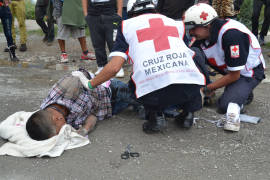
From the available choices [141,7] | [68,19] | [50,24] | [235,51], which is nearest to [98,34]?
[68,19]

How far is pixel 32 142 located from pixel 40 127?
16 centimetres

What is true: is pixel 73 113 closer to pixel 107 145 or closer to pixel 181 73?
pixel 107 145

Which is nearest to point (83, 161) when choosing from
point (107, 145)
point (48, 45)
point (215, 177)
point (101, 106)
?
point (107, 145)

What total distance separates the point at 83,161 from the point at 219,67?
1872 mm

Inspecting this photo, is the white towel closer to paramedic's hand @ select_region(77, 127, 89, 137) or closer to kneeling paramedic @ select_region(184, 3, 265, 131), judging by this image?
paramedic's hand @ select_region(77, 127, 89, 137)

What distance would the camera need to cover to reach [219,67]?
3.41 meters

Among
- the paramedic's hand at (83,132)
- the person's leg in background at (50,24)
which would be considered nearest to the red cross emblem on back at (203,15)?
the paramedic's hand at (83,132)

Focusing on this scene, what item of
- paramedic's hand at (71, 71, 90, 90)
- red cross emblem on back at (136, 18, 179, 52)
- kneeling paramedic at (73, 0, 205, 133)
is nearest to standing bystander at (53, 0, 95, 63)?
paramedic's hand at (71, 71, 90, 90)

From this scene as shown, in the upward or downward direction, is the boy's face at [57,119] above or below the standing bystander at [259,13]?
below

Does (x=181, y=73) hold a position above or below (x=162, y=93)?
above

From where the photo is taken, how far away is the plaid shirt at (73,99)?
2838 mm

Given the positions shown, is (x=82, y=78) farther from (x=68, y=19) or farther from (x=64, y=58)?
(x=64, y=58)

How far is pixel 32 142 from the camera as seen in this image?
8.38 feet

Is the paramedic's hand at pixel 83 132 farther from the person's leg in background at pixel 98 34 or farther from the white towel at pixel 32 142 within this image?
the person's leg in background at pixel 98 34
